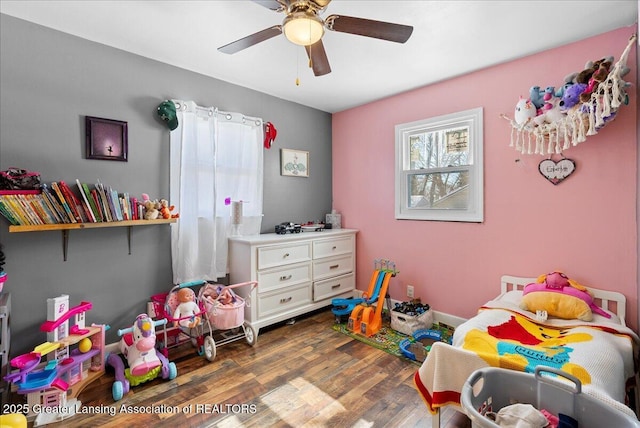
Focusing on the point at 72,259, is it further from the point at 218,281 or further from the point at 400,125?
the point at 400,125

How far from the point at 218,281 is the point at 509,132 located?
3.13 metres

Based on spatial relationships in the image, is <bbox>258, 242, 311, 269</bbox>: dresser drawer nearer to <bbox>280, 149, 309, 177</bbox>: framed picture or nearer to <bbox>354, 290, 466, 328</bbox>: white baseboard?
<bbox>280, 149, 309, 177</bbox>: framed picture

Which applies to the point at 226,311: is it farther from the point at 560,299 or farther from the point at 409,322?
the point at 560,299

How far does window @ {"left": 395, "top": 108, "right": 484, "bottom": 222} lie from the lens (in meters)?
2.89

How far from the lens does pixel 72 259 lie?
88.6 inches

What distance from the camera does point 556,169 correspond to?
239 centimetres

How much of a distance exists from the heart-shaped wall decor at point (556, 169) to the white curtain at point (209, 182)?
2.67 m

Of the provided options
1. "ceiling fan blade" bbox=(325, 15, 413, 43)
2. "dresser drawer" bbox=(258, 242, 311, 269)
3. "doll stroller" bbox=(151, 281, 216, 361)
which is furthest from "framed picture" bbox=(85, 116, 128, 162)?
"ceiling fan blade" bbox=(325, 15, 413, 43)

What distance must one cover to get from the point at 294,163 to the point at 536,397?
309 cm

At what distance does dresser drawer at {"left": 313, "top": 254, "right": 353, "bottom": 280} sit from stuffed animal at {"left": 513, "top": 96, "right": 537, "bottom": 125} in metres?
2.28

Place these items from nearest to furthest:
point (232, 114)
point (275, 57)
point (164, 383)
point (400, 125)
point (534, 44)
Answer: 1. point (164, 383)
2. point (534, 44)
3. point (275, 57)
4. point (232, 114)
5. point (400, 125)

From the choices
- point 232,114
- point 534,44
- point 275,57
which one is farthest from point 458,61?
point 232,114

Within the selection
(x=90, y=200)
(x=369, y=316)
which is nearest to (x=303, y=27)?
(x=90, y=200)

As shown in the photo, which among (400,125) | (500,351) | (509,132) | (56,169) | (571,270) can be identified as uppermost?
(400,125)
